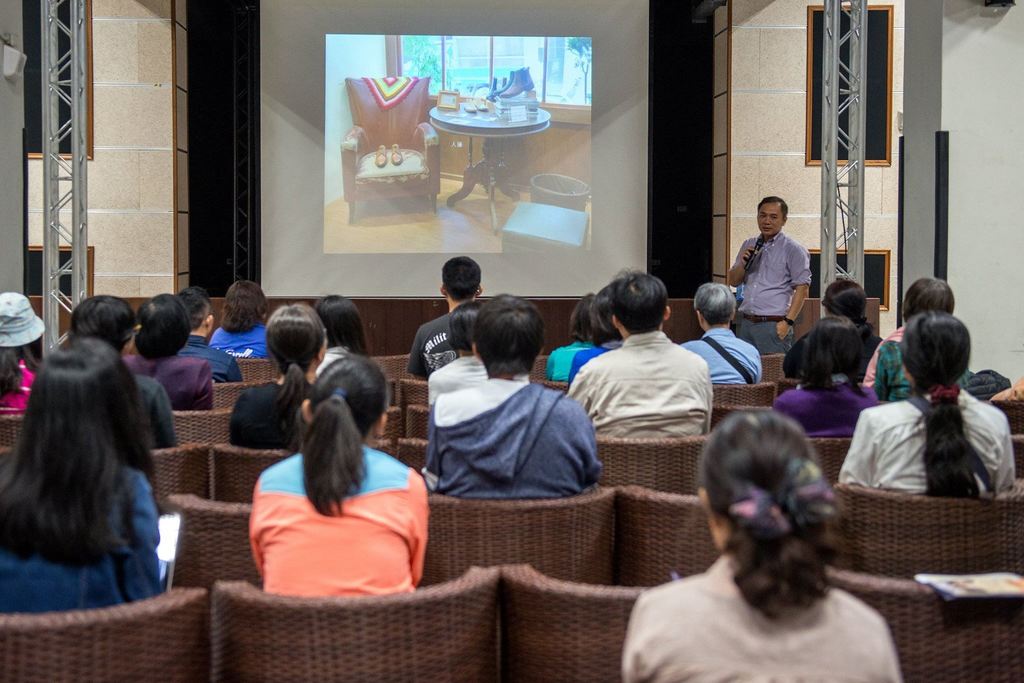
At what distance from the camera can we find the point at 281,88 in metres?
10.7

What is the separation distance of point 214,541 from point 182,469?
0.62 metres

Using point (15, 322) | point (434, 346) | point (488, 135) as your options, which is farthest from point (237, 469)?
point (488, 135)

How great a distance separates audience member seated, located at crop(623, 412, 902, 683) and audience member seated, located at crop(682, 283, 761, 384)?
10.8 ft

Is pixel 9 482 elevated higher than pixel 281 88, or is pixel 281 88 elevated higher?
pixel 281 88

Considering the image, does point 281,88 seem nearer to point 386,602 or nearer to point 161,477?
point 161,477

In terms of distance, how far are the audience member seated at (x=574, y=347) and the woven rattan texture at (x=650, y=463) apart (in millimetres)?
→ 1551

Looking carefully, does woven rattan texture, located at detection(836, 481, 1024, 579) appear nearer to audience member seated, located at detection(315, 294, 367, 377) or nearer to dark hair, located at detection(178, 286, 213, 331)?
audience member seated, located at detection(315, 294, 367, 377)

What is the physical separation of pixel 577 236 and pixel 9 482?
9.05 metres

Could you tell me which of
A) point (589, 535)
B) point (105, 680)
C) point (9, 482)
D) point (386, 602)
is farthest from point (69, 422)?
point (589, 535)

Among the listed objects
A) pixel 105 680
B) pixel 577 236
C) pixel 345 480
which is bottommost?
pixel 105 680

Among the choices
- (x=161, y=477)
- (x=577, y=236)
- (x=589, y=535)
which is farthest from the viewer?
(x=577, y=236)

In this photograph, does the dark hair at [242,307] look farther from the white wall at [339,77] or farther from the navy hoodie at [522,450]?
the white wall at [339,77]

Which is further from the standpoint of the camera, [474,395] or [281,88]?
[281,88]

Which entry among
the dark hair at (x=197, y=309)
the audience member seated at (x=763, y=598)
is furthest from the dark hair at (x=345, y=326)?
the audience member seated at (x=763, y=598)
